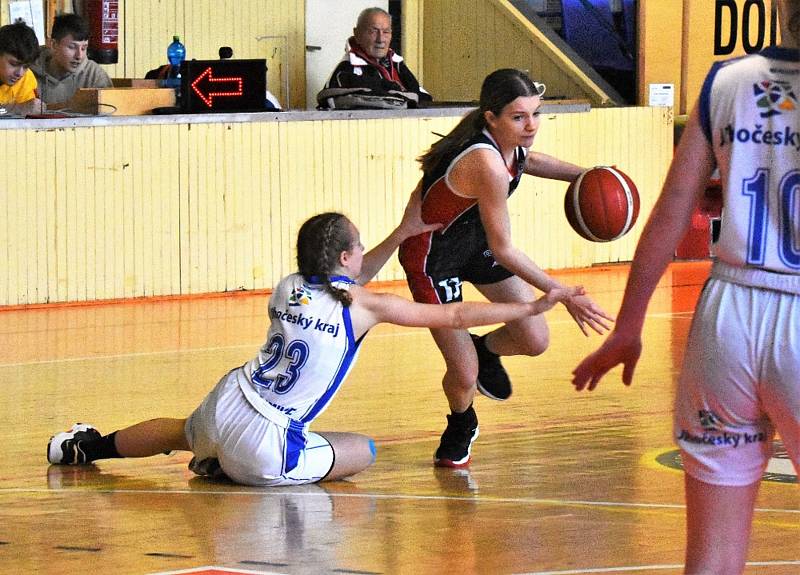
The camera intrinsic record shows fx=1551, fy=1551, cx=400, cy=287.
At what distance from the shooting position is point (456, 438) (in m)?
6.04

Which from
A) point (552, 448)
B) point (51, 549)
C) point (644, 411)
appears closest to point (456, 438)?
point (552, 448)

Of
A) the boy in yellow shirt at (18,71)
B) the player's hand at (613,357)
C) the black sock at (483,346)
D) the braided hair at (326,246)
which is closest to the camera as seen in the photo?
the player's hand at (613,357)

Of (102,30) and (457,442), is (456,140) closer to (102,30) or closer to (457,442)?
(457,442)

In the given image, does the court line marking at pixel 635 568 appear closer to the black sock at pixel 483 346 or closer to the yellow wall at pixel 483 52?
the black sock at pixel 483 346

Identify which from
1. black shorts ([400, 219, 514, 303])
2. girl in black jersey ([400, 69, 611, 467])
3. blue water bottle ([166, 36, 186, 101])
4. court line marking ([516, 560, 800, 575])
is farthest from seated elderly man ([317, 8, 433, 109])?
court line marking ([516, 560, 800, 575])

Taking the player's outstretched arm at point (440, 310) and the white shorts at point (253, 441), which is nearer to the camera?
the player's outstretched arm at point (440, 310)

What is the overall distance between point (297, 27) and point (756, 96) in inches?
515

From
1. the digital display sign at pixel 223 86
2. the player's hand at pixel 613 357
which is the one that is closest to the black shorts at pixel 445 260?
the player's hand at pixel 613 357

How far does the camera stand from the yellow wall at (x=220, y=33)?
1458 centimetres

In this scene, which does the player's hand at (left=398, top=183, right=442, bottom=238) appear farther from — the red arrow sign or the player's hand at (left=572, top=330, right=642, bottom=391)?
the red arrow sign

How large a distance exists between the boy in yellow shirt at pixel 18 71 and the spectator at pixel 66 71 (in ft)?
0.82

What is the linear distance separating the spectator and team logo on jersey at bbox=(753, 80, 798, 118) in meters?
8.98

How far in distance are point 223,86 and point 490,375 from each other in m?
5.31

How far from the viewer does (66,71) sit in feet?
37.7
